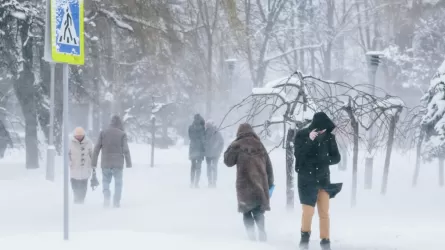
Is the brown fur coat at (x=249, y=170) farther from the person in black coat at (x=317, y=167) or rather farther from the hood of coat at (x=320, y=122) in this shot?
the hood of coat at (x=320, y=122)

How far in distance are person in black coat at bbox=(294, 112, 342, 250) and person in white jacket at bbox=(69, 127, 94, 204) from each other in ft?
20.9

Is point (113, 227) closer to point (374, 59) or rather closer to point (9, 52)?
point (9, 52)

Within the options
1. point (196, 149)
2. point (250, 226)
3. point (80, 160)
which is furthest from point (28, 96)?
point (250, 226)

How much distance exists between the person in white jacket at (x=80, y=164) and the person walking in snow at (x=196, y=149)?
14.4 ft

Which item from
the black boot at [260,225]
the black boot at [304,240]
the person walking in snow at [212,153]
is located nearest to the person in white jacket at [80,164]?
the person walking in snow at [212,153]

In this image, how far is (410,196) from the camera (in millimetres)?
16625

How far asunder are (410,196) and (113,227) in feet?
28.4

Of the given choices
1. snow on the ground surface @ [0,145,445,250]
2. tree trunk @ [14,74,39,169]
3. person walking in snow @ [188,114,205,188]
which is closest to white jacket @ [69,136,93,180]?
snow on the ground surface @ [0,145,445,250]

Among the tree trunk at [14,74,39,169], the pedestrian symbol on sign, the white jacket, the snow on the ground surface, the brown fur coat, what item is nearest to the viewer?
the pedestrian symbol on sign

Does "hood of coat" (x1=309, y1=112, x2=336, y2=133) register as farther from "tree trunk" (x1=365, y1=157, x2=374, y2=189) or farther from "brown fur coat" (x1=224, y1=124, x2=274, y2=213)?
"tree trunk" (x1=365, y1=157, x2=374, y2=189)

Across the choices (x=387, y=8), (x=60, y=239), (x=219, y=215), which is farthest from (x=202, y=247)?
(x=387, y=8)

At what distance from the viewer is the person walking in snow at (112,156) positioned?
502 inches

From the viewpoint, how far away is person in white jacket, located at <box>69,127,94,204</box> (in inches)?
523

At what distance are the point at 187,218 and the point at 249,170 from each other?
336cm
